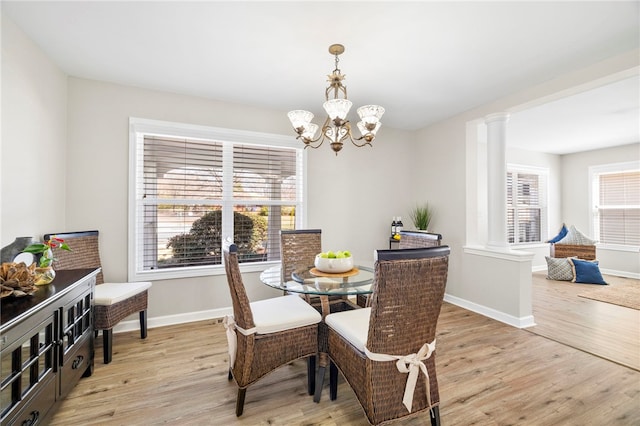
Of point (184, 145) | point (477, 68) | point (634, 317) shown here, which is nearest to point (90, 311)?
point (184, 145)

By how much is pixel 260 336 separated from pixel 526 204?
664cm

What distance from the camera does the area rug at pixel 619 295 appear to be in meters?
3.89

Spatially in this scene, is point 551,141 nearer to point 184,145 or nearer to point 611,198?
point 611,198

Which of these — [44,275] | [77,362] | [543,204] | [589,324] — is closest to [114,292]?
[77,362]

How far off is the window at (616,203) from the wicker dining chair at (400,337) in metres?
6.86

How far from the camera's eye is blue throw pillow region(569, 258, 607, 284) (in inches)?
195

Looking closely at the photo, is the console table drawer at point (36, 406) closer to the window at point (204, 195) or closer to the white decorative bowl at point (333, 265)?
the window at point (204, 195)

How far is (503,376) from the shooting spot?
2.19 m

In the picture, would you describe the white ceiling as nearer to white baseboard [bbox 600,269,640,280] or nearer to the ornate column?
the ornate column

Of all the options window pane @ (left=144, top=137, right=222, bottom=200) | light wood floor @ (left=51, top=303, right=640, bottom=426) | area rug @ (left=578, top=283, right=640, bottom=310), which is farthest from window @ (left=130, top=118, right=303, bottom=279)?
area rug @ (left=578, top=283, right=640, bottom=310)

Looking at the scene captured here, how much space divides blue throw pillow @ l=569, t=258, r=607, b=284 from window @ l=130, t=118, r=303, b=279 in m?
5.06

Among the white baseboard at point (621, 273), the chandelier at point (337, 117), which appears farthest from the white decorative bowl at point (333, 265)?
the white baseboard at point (621, 273)

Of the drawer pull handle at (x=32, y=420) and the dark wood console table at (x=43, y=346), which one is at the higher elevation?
the dark wood console table at (x=43, y=346)

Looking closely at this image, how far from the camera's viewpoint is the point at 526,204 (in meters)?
6.22
